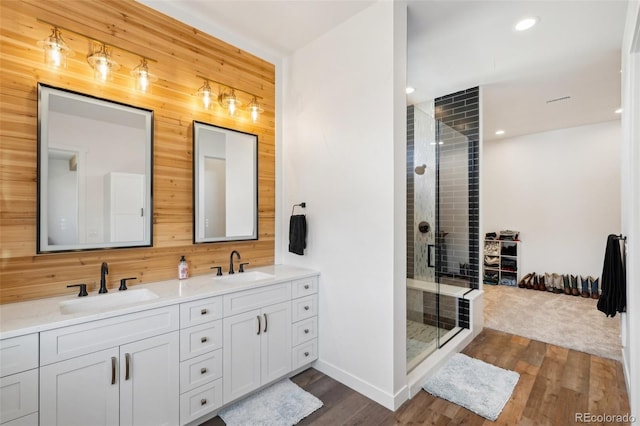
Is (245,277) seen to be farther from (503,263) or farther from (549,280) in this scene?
(549,280)

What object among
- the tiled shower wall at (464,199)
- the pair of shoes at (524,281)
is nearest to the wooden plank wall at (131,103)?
the tiled shower wall at (464,199)

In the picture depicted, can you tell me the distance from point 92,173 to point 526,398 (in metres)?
3.47

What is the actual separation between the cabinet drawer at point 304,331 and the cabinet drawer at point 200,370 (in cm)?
66

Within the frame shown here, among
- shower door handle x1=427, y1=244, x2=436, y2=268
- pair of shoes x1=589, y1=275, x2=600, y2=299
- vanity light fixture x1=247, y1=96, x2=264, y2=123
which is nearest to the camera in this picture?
vanity light fixture x1=247, y1=96, x2=264, y2=123

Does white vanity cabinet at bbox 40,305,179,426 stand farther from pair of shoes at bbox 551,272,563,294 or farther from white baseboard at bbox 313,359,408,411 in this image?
pair of shoes at bbox 551,272,563,294

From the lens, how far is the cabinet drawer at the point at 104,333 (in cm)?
141

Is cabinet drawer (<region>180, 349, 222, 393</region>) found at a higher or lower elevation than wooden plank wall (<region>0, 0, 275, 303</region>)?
lower

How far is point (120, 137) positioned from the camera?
2.07 m

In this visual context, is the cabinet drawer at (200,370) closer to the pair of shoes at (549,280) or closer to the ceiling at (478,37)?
the ceiling at (478,37)

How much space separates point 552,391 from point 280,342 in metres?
2.17

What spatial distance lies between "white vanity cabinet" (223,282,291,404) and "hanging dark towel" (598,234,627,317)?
105 inches

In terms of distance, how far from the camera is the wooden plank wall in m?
1.71

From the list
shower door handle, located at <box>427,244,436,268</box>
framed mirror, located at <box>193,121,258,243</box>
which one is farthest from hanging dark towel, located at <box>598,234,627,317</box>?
framed mirror, located at <box>193,121,258,243</box>

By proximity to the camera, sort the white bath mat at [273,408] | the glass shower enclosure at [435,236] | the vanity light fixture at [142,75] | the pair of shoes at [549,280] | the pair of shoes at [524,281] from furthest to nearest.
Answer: the pair of shoes at [524,281], the pair of shoes at [549,280], the glass shower enclosure at [435,236], the vanity light fixture at [142,75], the white bath mat at [273,408]
